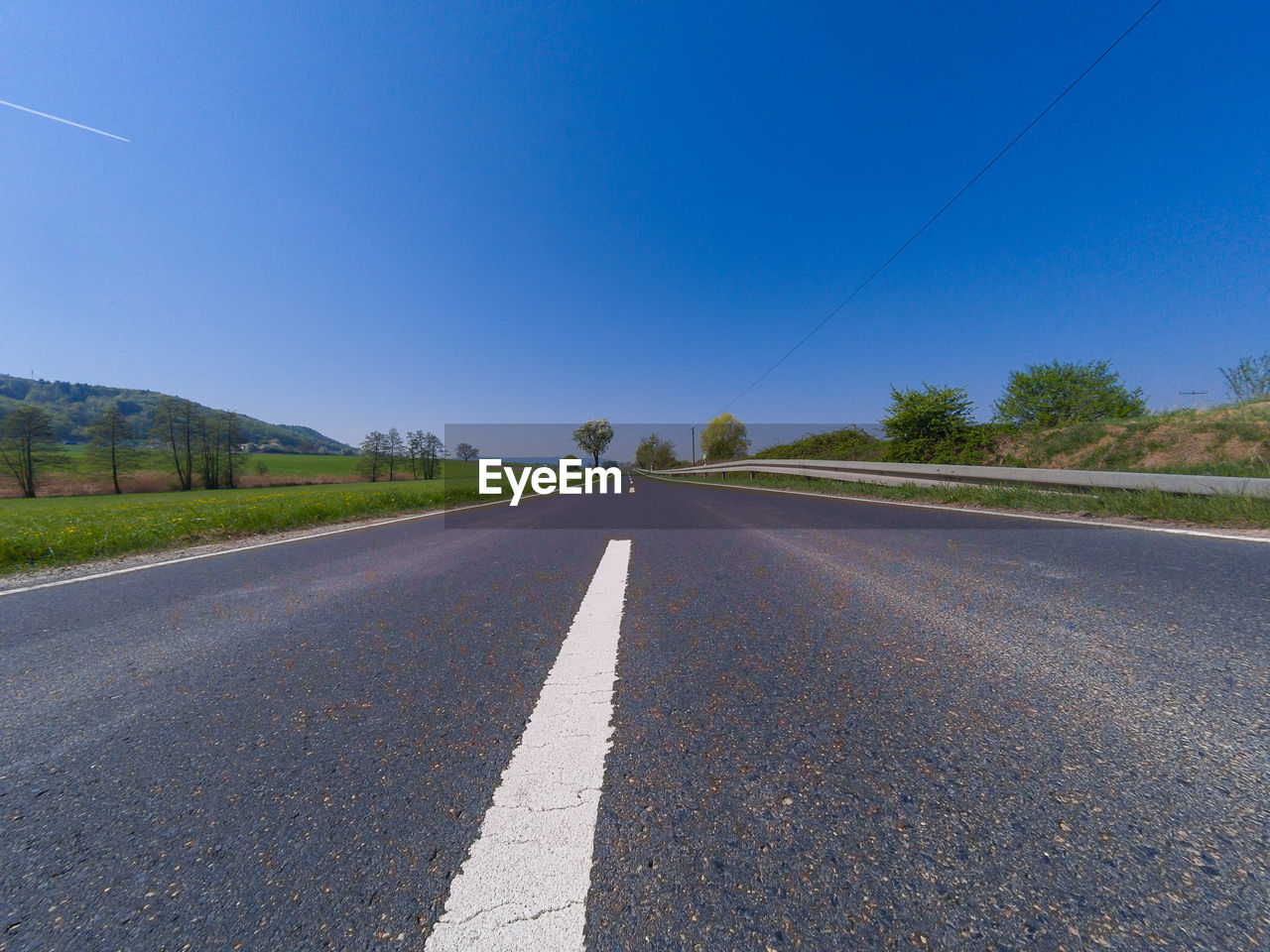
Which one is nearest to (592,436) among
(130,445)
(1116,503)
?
(130,445)

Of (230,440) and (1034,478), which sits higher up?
(230,440)

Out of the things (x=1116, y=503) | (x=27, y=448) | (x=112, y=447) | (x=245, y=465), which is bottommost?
(x=1116, y=503)

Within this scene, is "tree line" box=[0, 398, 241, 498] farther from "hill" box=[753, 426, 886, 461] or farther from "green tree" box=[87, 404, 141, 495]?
"hill" box=[753, 426, 886, 461]

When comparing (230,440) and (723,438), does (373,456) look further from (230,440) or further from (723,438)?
(723,438)

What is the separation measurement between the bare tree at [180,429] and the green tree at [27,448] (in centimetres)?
635

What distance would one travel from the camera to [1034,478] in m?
6.06

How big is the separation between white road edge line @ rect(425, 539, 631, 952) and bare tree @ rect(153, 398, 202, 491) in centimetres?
5709

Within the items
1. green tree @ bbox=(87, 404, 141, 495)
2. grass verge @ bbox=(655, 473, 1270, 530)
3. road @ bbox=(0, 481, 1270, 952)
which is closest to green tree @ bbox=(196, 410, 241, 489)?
green tree @ bbox=(87, 404, 141, 495)

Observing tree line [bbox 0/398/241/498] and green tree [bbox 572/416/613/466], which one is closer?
tree line [bbox 0/398/241/498]

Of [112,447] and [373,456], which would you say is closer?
[112,447]

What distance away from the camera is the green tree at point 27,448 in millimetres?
34094

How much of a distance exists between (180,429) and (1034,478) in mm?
60794

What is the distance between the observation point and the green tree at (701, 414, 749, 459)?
47406mm

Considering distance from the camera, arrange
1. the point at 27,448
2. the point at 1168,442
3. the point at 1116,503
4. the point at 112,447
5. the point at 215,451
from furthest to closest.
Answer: the point at 215,451 → the point at 112,447 → the point at 27,448 → the point at 1168,442 → the point at 1116,503
